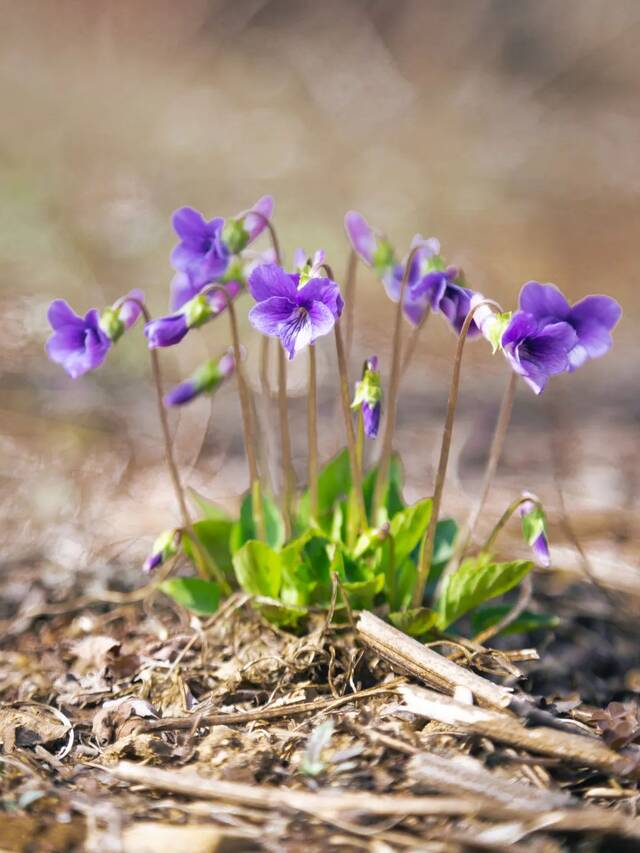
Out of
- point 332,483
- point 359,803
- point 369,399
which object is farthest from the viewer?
point 332,483

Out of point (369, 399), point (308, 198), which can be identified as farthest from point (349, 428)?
point (308, 198)

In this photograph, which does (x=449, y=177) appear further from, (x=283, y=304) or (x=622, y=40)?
(x=283, y=304)

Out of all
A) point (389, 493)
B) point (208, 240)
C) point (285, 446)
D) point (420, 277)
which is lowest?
point (389, 493)

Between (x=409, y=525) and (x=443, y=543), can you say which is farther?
(x=443, y=543)

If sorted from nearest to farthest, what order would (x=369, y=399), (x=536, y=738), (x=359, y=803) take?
1. (x=359, y=803)
2. (x=536, y=738)
3. (x=369, y=399)

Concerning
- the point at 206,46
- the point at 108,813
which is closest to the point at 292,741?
the point at 108,813

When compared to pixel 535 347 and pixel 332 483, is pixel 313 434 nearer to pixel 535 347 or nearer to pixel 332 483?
pixel 332 483
